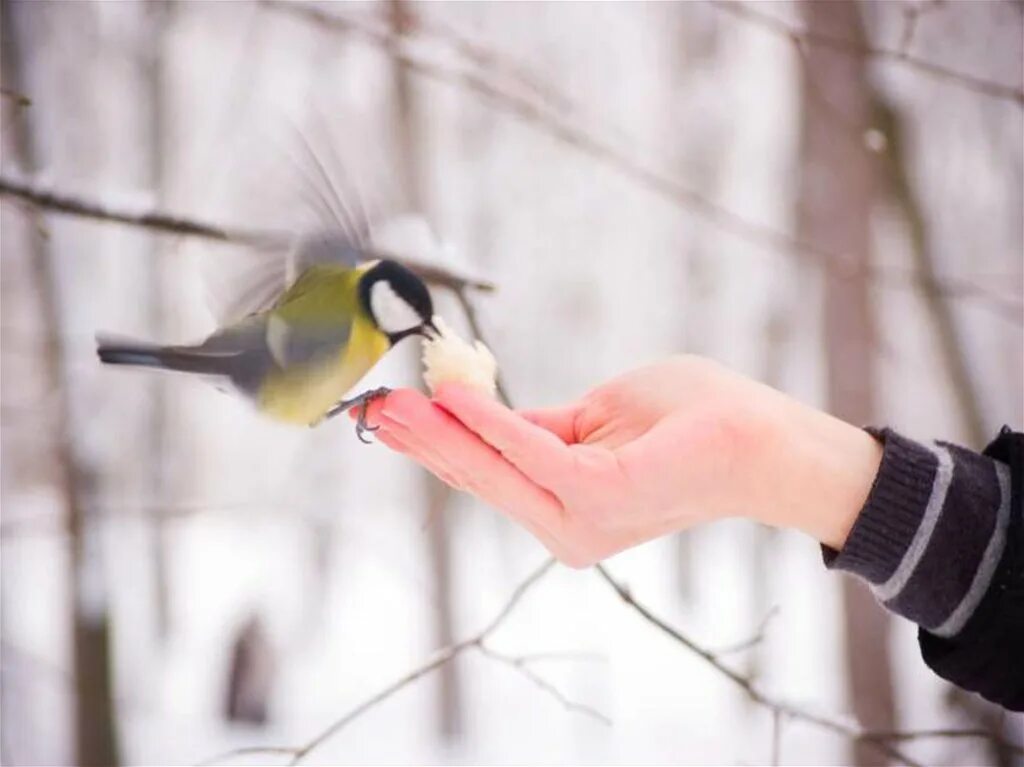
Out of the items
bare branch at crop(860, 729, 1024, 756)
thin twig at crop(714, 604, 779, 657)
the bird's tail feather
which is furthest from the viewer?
bare branch at crop(860, 729, 1024, 756)

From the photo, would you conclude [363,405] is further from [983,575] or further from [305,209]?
[983,575]

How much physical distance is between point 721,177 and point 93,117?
0.74 metres

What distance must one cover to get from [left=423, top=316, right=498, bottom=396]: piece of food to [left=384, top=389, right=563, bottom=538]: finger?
5 cm

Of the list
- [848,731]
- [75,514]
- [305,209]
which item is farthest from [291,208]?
[848,731]

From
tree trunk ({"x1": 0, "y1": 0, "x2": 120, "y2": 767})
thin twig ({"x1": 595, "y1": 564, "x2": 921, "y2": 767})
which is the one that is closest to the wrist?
thin twig ({"x1": 595, "y1": 564, "x2": 921, "y2": 767})

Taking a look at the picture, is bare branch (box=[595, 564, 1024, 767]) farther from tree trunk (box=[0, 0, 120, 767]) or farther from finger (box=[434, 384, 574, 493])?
tree trunk (box=[0, 0, 120, 767])

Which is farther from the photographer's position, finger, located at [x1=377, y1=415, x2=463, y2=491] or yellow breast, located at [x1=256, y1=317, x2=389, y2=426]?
yellow breast, located at [x1=256, y1=317, x2=389, y2=426]

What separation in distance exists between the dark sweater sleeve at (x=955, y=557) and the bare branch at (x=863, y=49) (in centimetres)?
69

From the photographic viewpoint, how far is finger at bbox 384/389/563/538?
0.50 meters

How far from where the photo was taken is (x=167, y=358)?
2.10ft

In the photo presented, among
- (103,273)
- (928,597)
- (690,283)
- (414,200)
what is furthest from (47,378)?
(928,597)

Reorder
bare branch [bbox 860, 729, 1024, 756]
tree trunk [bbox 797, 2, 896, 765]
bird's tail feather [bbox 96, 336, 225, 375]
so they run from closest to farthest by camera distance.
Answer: bird's tail feather [bbox 96, 336, 225, 375]
bare branch [bbox 860, 729, 1024, 756]
tree trunk [bbox 797, 2, 896, 765]

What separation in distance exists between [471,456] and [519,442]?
0.10 ft

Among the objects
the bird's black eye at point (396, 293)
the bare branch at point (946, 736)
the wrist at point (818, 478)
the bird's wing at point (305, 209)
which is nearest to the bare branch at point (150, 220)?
the bird's wing at point (305, 209)
